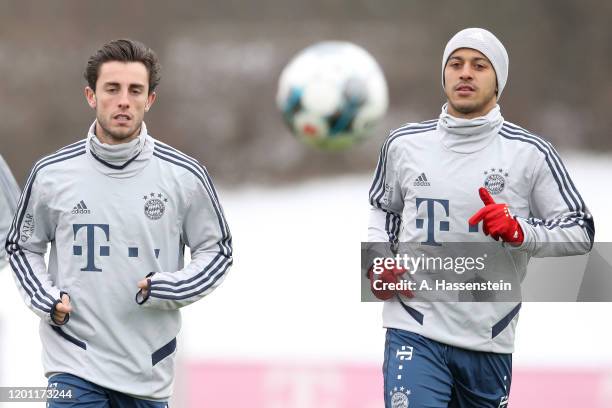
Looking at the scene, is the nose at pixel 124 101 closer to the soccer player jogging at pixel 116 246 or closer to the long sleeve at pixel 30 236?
the soccer player jogging at pixel 116 246

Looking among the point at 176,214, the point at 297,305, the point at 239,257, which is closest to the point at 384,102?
the point at 297,305

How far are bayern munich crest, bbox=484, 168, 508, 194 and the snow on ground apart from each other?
1434 millimetres

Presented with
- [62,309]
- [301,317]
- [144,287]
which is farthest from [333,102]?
[62,309]

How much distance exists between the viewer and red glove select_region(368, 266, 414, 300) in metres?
4.97

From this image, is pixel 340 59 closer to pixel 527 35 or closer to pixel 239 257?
pixel 239 257

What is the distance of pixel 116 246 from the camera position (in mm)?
4625

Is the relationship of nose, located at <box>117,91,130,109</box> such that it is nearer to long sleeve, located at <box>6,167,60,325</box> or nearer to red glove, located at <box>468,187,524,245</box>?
long sleeve, located at <box>6,167,60,325</box>

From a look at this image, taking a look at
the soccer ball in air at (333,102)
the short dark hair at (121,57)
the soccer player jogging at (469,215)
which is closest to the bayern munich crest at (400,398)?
the soccer player jogging at (469,215)

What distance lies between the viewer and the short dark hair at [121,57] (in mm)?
4664

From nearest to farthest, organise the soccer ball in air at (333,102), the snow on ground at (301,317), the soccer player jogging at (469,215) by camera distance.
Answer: the soccer player jogging at (469,215)
the snow on ground at (301,317)
the soccer ball in air at (333,102)

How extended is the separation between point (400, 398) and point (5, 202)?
1493 mm

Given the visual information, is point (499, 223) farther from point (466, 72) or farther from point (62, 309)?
A: point (62, 309)

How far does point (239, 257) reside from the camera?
40.1 ft

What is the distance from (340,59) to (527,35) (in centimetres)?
1138
